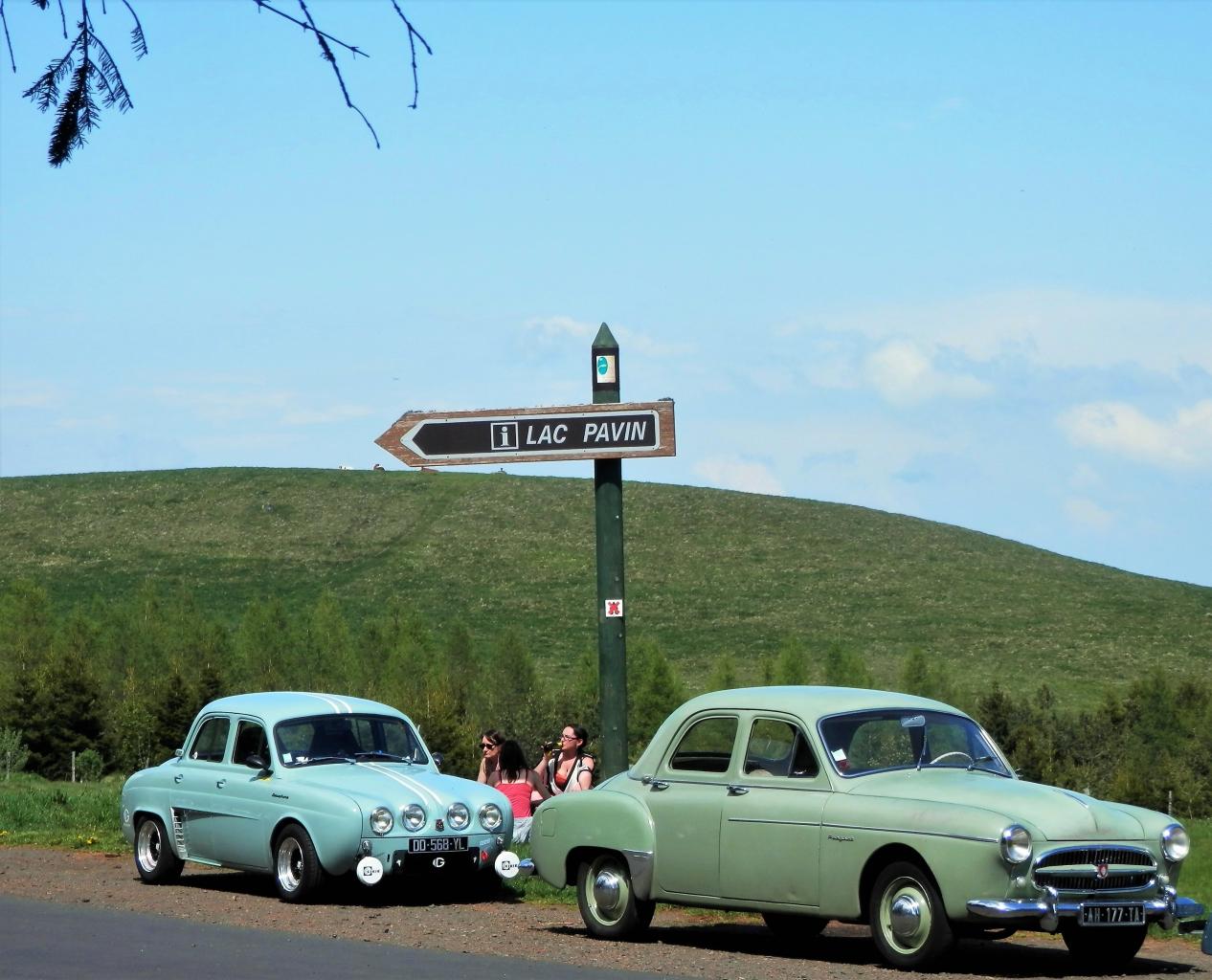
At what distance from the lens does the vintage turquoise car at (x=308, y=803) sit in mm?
13820

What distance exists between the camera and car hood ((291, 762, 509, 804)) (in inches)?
553

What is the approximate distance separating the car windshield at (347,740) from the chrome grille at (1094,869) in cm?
693

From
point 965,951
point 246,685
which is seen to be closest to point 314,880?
point 965,951

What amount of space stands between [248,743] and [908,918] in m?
7.06

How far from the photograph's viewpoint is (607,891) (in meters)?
12.0

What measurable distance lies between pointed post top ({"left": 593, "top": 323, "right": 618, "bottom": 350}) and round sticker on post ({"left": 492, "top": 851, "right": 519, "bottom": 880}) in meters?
4.54

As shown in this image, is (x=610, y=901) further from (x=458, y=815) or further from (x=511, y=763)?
(x=511, y=763)

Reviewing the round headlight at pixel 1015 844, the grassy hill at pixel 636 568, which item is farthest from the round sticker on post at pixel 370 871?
the grassy hill at pixel 636 568

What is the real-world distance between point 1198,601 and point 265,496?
71.9m

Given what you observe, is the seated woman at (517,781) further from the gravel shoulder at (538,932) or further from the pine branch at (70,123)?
the pine branch at (70,123)

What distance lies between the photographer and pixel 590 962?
34.6ft

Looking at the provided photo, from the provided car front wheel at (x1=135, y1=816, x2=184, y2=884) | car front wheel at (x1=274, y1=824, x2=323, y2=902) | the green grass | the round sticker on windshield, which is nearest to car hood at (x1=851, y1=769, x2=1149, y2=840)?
the round sticker on windshield

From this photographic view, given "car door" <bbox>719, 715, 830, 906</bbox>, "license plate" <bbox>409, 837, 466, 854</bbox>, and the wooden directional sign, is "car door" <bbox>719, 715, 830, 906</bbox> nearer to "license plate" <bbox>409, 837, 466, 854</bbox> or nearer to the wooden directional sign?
"license plate" <bbox>409, 837, 466, 854</bbox>

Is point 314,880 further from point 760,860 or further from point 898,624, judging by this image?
point 898,624
